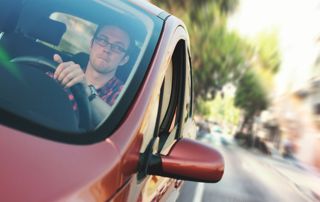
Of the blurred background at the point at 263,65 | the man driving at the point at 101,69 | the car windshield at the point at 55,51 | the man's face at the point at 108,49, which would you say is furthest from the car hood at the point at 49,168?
the blurred background at the point at 263,65

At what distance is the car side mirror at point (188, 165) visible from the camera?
235 centimetres

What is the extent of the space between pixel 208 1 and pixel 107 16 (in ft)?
140

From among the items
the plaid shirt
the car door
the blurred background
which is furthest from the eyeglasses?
the blurred background

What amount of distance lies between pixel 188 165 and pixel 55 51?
67cm

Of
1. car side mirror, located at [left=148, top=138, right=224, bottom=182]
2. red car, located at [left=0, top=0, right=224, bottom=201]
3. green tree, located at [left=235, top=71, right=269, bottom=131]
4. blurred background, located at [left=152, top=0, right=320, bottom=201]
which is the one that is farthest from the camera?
green tree, located at [left=235, top=71, right=269, bottom=131]

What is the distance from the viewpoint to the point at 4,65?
238 cm

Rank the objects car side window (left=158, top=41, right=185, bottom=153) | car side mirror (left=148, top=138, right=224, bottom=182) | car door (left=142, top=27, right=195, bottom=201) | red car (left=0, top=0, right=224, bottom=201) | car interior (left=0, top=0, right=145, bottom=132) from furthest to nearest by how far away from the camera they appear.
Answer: car side window (left=158, top=41, right=185, bottom=153)
car door (left=142, top=27, right=195, bottom=201)
car side mirror (left=148, top=138, right=224, bottom=182)
car interior (left=0, top=0, right=145, bottom=132)
red car (left=0, top=0, right=224, bottom=201)

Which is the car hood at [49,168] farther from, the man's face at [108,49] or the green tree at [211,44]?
the green tree at [211,44]

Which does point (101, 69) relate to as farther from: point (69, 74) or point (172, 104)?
point (172, 104)

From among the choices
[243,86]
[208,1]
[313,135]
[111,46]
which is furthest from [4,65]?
[243,86]

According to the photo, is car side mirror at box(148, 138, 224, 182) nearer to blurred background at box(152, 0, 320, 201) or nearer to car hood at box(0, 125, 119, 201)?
car hood at box(0, 125, 119, 201)

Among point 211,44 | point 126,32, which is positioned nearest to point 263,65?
point 211,44

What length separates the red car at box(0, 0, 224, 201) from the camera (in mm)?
1886

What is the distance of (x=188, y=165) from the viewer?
234 centimetres
